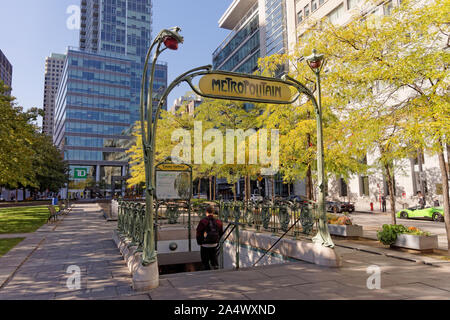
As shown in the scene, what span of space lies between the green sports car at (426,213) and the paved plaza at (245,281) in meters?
14.5

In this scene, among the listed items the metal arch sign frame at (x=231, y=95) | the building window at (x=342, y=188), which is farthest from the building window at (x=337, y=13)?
the metal arch sign frame at (x=231, y=95)

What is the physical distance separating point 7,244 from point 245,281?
33.4 ft

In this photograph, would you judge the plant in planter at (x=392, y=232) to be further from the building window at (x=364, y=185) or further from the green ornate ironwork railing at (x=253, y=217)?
the building window at (x=364, y=185)

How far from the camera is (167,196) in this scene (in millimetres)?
13531

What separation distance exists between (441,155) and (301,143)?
623 cm

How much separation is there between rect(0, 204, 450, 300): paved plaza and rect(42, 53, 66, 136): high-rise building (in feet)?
667

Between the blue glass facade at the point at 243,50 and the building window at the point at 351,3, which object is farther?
the blue glass facade at the point at 243,50

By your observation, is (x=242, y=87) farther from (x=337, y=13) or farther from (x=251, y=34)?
(x=251, y=34)

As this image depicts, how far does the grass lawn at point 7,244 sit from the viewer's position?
32.5 feet

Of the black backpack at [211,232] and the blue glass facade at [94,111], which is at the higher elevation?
the blue glass facade at [94,111]
